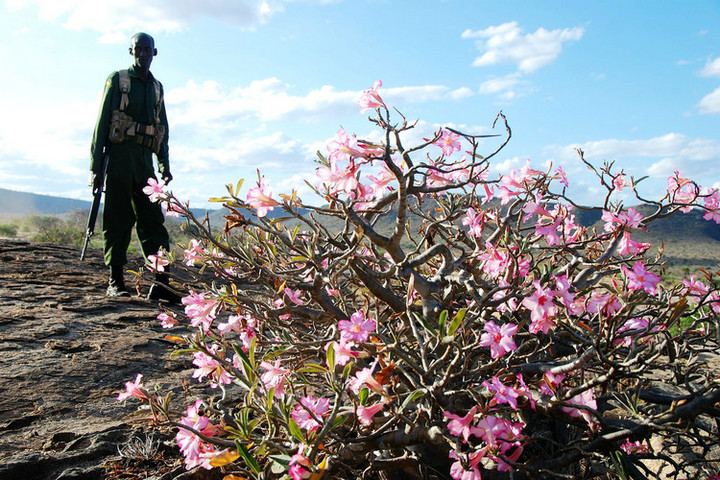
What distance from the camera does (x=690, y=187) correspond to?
1.95 m

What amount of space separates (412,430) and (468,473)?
0.85 ft

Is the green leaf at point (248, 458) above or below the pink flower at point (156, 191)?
below

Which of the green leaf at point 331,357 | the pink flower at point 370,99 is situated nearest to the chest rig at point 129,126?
the pink flower at point 370,99

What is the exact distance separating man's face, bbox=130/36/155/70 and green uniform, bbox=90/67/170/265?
0.33 ft

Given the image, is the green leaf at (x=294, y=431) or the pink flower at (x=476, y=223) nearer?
the green leaf at (x=294, y=431)

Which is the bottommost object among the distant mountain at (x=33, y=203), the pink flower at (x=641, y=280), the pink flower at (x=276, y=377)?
the pink flower at (x=276, y=377)

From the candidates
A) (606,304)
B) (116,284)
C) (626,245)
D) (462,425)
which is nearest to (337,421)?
(462,425)

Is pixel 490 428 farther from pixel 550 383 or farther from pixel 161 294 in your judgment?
pixel 161 294

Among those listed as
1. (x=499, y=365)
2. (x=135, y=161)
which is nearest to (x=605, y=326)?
(x=499, y=365)

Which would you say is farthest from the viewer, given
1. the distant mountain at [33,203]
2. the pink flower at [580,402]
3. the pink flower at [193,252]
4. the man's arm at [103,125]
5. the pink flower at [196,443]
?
the distant mountain at [33,203]

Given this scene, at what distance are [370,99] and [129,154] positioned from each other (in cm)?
388

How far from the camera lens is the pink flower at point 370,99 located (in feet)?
6.09

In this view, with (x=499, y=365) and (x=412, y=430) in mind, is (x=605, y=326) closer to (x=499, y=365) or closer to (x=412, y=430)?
(x=499, y=365)

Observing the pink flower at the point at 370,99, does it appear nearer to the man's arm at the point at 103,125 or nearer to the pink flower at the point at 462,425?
the pink flower at the point at 462,425
